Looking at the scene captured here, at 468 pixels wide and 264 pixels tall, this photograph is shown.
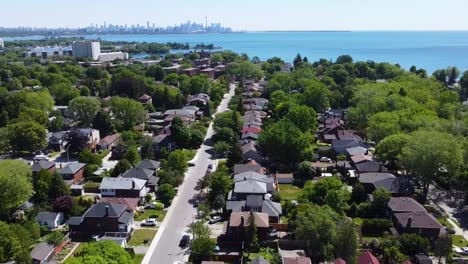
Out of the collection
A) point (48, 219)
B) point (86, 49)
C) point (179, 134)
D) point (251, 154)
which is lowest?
point (48, 219)

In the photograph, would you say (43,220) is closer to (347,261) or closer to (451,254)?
(347,261)

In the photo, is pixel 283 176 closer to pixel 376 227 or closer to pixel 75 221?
pixel 376 227

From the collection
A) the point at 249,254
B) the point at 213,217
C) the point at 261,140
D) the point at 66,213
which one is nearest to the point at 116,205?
the point at 66,213

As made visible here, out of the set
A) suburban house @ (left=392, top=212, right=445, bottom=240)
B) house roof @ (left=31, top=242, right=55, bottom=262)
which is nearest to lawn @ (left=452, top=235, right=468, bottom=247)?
suburban house @ (left=392, top=212, right=445, bottom=240)

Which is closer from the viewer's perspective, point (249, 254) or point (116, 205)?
point (249, 254)

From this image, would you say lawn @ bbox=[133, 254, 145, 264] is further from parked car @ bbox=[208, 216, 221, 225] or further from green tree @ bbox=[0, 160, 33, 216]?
green tree @ bbox=[0, 160, 33, 216]

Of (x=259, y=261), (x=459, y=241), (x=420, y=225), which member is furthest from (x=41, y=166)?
(x=459, y=241)

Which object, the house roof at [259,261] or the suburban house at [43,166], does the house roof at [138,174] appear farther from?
the house roof at [259,261]
